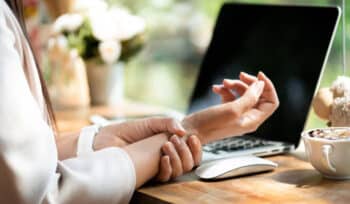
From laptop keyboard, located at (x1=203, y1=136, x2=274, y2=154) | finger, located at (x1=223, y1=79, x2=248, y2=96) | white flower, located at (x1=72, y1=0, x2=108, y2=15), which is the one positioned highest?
white flower, located at (x1=72, y1=0, x2=108, y2=15)

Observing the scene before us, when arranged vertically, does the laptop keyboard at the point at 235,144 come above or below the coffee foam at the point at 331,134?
below

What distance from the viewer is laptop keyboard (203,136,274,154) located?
150 cm

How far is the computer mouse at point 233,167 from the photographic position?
1.32 meters

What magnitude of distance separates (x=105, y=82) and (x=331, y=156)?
40.9 inches

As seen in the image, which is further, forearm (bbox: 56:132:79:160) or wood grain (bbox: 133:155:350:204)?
forearm (bbox: 56:132:79:160)

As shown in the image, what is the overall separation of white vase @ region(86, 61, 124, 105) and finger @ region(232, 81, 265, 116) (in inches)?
32.1

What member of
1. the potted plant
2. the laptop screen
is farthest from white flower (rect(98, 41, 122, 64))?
the laptop screen

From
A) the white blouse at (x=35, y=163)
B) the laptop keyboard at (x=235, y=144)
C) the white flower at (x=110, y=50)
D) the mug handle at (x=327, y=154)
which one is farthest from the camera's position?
the white flower at (x=110, y=50)

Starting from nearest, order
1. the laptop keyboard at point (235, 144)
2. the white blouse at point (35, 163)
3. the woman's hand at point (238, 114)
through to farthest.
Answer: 1. the white blouse at point (35, 163)
2. the woman's hand at point (238, 114)
3. the laptop keyboard at point (235, 144)

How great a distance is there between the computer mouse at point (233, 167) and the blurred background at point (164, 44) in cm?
86

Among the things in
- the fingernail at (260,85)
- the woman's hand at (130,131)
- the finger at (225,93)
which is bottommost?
the woman's hand at (130,131)

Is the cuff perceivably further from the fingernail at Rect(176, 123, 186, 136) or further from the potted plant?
the potted plant

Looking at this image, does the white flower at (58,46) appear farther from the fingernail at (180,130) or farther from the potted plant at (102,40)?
the fingernail at (180,130)

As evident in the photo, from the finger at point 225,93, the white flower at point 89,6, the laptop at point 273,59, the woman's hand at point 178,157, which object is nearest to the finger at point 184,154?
the woman's hand at point 178,157
